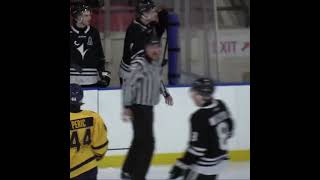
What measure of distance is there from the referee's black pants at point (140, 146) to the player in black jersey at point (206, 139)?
16 centimetres

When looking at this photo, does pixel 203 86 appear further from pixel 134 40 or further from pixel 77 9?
pixel 77 9

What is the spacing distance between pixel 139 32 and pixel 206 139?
0.70 meters

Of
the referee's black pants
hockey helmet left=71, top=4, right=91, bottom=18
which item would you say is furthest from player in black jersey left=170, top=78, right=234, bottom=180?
hockey helmet left=71, top=4, right=91, bottom=18

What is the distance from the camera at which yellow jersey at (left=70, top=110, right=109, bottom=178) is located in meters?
2.45

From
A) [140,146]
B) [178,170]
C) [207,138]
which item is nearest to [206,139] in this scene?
[207,138]

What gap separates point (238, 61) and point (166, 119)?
56cm

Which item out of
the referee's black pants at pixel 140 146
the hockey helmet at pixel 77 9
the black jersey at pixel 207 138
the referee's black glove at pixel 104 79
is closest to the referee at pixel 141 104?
the referee's black pants at pixel 140 146

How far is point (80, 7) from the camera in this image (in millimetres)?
2742

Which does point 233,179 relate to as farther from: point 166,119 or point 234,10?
point 234,10

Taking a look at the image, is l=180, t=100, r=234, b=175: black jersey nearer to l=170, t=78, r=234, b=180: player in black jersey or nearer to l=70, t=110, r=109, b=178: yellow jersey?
l=170, t=78, r=234, b=180: player in black jersey

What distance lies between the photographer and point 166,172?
2.74 metres

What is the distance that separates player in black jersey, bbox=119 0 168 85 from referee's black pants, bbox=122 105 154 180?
22cm

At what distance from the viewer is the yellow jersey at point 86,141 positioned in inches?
96.3
